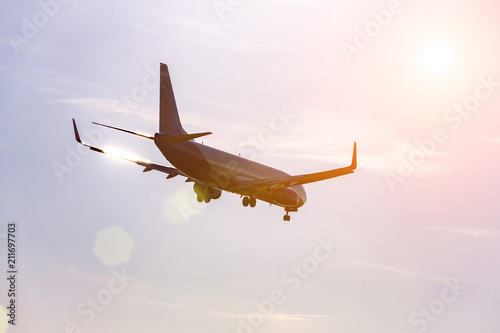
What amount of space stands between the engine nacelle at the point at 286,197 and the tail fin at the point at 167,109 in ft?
45.6

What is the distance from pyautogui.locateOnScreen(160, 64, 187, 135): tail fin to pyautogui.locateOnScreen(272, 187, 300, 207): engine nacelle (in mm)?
13897

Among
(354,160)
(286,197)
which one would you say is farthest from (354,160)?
(286,197)

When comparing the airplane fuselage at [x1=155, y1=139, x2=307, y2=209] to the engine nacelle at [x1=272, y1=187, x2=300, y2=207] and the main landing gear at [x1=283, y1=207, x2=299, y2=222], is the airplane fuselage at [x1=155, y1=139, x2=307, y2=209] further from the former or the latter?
the main landing gear at [x1=283, y1=207, x2=299, y2=222]

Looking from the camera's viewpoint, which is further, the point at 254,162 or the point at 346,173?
the point at 254,162

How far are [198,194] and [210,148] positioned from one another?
22.7 ft

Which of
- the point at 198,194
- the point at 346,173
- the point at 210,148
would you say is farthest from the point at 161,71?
the point at 346,173

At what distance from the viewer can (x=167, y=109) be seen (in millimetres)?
71438

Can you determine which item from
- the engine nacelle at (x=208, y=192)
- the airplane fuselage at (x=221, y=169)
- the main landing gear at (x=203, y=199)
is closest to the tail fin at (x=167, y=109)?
the airplane fuselage at (x=221, y=169)

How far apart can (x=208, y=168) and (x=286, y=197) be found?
44.1ft

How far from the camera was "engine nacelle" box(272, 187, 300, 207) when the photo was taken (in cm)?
7944

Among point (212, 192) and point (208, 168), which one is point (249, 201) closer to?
point (212, 192)

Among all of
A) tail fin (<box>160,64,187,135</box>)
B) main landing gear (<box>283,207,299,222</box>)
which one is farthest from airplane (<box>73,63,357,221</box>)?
main landing gear (<box>283,207,299,222</box>)

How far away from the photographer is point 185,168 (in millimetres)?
70000

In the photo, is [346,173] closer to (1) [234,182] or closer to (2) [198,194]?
(1) [234,182]
